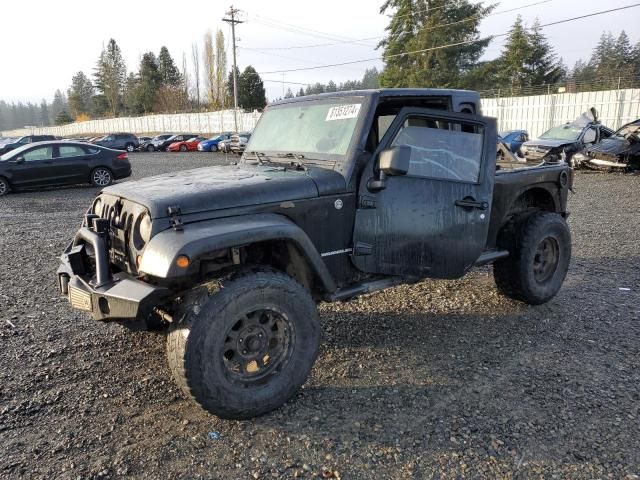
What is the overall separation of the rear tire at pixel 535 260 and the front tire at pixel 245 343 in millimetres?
2390

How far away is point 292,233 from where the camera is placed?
318 cm

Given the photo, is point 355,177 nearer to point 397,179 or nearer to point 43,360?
point 397,179

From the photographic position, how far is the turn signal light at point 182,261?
274 centimetres

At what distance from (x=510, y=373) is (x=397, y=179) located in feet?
5.36

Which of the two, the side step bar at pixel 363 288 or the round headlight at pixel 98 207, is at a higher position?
the round headlight at pixel 98 207

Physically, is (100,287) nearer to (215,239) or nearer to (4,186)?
(215,239)

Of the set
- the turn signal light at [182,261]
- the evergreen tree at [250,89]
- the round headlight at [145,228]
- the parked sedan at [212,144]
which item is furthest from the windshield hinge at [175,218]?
the evergreen tree at [250,89]

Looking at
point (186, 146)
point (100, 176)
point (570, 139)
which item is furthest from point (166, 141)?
point (570, 139)

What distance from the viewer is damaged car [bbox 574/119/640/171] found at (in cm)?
1608

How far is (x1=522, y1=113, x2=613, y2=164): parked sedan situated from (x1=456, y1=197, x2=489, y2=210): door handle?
14.2 meters

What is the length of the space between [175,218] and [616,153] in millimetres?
16915

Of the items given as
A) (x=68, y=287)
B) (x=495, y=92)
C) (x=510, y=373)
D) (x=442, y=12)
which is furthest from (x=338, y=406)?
(x=442, y=12)

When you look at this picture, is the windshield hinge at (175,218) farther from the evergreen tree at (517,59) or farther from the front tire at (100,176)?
the evergreen tree at (517,59)

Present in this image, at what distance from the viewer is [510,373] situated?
3.70 m
